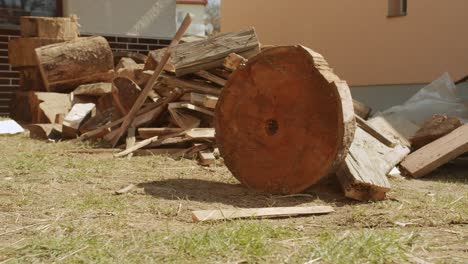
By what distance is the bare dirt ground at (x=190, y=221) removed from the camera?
8.95ft

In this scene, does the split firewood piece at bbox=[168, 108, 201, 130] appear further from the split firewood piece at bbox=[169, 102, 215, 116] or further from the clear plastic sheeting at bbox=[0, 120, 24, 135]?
the clear plastic sheeting at bbox=[0, 120, 24, 135]

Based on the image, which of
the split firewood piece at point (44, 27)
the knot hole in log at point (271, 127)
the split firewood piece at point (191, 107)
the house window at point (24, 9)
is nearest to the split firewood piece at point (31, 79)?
the split firewood piece at point (44, 27)

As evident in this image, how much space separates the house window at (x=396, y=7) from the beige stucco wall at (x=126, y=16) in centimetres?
390

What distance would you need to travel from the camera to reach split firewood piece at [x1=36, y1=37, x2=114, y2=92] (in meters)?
8.49

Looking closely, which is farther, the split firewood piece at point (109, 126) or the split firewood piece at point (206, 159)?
the split firewood piece at point (109, 126)

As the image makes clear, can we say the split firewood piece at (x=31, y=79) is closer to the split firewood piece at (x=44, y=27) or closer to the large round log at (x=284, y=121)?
the split firewood piece at (x=44, y=27)

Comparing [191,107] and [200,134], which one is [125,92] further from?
[200,134]

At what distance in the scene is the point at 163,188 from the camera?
4.55 m

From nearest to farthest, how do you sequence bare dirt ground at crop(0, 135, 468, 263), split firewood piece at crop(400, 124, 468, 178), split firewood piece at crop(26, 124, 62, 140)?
bare dirt ground at crop(0, 135, 468, 263) < split firewood piece at crop(400, 124, 468, 178) < split firewood piece at crop(26, 124, 62, 140)

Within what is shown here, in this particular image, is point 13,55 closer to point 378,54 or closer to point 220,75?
point 220,75

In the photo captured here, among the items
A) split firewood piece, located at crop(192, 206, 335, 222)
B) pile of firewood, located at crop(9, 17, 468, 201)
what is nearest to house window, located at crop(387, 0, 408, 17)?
pile of firewood, located at crop(9, 17, 468, 201)

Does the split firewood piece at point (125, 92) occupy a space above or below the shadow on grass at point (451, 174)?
above

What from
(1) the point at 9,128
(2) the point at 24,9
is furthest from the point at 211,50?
(2) the point at 24,9

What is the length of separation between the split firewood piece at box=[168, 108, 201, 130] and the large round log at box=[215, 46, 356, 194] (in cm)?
180
